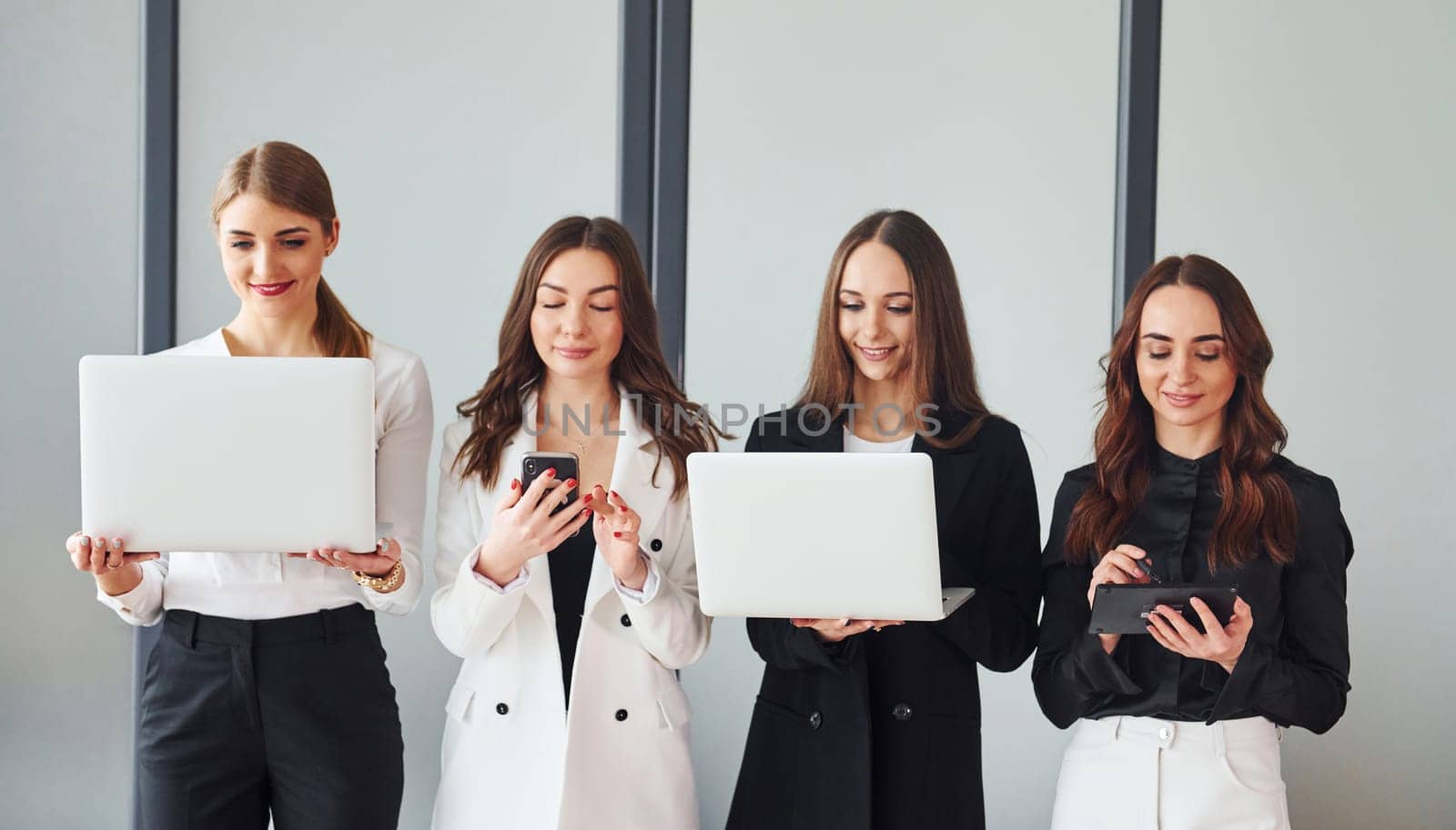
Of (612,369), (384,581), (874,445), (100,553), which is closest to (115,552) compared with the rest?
(100,553)

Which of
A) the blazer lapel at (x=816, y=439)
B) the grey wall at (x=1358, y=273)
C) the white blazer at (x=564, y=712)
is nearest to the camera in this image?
the white blazer at (x=564, y=712)

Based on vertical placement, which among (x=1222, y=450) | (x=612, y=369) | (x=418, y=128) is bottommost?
(x=1222, y=450)

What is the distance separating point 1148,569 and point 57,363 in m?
2.86

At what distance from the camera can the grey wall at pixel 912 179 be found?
355 cm

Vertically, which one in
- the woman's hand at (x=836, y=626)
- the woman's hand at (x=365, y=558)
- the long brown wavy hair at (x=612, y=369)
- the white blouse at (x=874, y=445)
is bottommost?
the woman's hand at (x=836, y=626)

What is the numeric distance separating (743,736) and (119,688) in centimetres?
170

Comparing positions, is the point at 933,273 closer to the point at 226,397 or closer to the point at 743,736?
the point at 226,397

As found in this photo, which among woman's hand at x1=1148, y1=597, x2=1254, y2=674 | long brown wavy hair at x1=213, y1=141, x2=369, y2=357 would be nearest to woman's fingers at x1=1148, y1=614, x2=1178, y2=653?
woman's hand at x1=1148, y1=597, x2=1254, y2=674

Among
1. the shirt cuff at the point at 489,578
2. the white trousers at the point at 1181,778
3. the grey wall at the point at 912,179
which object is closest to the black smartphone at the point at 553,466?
the shirt cuff at the point at 489,578

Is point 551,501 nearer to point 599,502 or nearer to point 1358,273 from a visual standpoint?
point 599,502

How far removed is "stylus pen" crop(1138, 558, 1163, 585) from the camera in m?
2.23

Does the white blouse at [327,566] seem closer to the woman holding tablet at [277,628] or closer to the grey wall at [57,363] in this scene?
the woman holding tablet at [277,628]

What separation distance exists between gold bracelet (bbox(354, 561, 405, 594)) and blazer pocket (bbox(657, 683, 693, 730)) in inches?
20.7

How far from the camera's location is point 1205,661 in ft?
7.23
